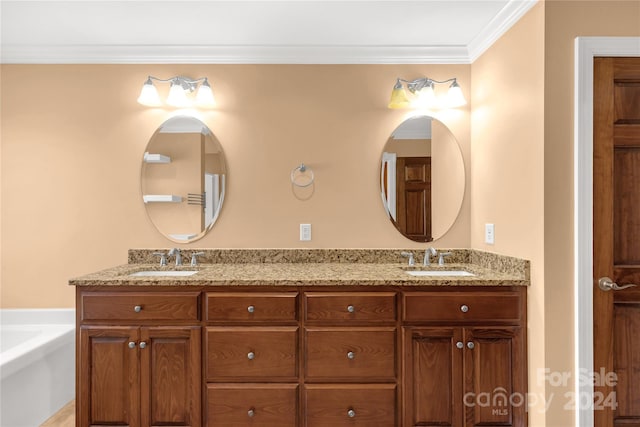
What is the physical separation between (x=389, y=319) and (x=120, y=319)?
1361mm

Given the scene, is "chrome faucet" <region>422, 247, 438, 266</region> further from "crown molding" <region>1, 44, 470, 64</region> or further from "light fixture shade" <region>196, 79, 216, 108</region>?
"light fixture shade" <region>196, 79, 216, 108</region>

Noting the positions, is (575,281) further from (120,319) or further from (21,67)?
(21,67)

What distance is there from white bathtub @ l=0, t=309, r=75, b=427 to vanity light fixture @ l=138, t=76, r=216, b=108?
1502 mm

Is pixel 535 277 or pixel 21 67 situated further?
pixel 21 67

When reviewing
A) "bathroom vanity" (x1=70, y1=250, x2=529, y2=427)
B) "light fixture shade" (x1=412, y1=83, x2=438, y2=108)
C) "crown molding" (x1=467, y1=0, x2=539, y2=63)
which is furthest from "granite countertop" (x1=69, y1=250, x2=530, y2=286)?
"crown molding" (x1=467, y1=0, x2=539, y2=63)

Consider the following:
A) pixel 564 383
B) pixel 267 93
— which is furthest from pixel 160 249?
pixel 564 383

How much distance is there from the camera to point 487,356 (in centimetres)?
210

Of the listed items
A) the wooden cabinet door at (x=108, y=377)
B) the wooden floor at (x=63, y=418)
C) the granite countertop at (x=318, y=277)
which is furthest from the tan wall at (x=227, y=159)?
the wooden cabinet door at (x=108, y=377)

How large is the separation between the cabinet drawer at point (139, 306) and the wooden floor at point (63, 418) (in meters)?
0.83

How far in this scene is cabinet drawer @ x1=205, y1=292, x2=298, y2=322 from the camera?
211 cm

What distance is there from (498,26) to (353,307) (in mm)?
1765

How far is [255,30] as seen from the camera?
2508mm

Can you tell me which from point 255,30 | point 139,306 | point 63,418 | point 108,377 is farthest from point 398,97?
point 63,418

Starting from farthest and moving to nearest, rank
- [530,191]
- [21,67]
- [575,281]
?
[21,67], [530,191], [575,281]
